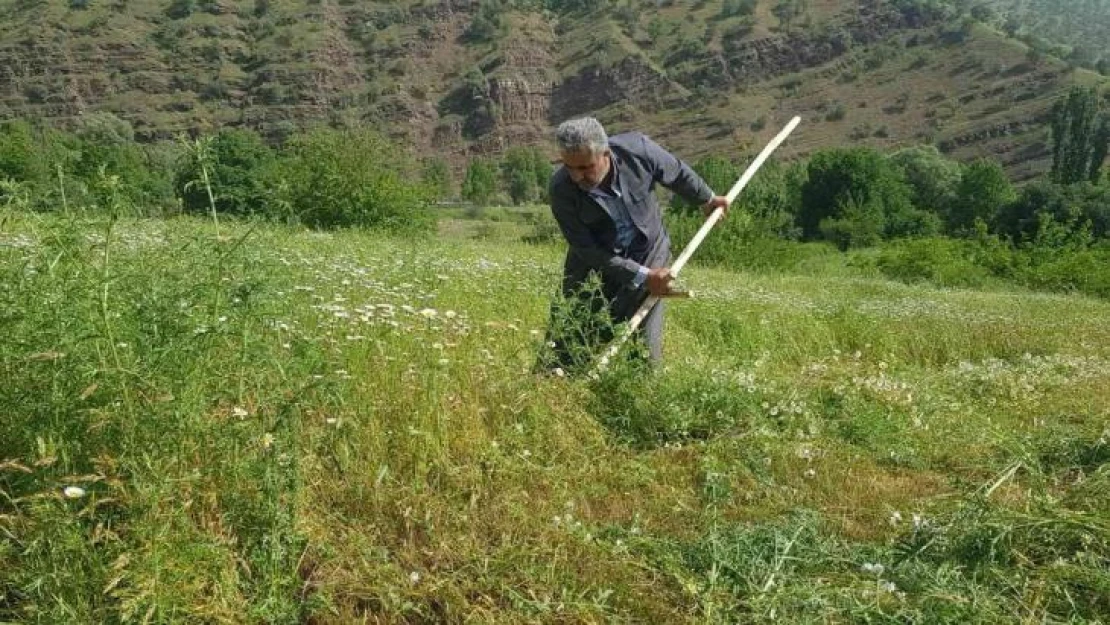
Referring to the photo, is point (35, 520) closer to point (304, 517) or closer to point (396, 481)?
point (304, 517)

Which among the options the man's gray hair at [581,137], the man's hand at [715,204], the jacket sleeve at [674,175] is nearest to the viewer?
the man's gray hair at [581,137]

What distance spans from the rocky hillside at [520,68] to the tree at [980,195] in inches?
1672

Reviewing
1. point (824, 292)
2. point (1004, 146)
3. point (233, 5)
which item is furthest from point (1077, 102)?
point (233, 5)

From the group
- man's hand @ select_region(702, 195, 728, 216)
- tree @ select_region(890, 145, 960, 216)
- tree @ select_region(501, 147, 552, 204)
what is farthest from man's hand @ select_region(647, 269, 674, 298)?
tree @ select_region(501, 147, 552, 204)

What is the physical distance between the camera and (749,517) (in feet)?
12.0

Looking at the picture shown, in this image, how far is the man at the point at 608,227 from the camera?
182 inches

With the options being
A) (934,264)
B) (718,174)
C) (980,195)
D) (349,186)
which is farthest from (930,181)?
(349,186)

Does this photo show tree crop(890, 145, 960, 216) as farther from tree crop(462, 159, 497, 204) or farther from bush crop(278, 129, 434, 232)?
bush crop(278, 129, 434, 232)

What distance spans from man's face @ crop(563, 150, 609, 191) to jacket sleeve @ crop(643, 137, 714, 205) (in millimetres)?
418

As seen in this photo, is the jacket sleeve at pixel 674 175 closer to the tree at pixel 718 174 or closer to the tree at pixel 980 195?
the tree at pixel 980 195

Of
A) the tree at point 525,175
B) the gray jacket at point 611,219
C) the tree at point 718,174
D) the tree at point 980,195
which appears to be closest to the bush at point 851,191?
the tree at point 980,195

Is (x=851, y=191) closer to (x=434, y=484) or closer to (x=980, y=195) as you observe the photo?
(x=980, y=195)

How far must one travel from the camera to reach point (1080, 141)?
7100 cm

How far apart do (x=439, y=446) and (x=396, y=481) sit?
0.85ft
